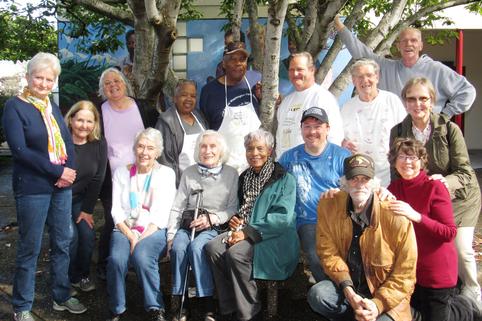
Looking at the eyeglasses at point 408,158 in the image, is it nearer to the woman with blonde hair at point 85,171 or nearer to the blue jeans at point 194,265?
the blue jeans at point 194,265

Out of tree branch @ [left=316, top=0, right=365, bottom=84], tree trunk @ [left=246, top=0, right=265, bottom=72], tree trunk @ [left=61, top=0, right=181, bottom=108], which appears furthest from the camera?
tree trunk @ [left=246, top=0, right=265, bottom=72]

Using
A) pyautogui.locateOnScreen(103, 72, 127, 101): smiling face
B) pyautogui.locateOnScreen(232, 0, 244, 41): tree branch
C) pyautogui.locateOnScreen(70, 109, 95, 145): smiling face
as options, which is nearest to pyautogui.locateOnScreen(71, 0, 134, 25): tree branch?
pyautogui.locateOnScreen(232, 0, 244, 41): tree branch

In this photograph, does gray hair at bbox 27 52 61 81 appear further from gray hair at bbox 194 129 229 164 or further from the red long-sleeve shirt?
the red long-sleeve shirt

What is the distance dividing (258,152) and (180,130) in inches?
39.5

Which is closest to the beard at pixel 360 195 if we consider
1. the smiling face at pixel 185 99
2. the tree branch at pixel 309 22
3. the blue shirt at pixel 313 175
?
the blue shirt at pixel 313 175

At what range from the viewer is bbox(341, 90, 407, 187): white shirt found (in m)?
4.40

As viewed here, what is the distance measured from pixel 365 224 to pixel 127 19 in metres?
4.33

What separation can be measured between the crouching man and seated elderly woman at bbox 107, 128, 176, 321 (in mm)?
1343

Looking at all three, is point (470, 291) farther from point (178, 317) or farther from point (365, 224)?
point (178, 317)

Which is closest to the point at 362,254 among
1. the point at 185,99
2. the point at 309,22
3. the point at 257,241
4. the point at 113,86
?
the point at 257,241

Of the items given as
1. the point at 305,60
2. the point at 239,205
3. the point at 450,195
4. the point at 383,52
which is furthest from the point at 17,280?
the point at 383,52

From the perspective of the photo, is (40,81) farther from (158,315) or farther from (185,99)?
(158,315)

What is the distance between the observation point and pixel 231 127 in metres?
5.15

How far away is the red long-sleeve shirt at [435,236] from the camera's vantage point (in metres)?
3.61
